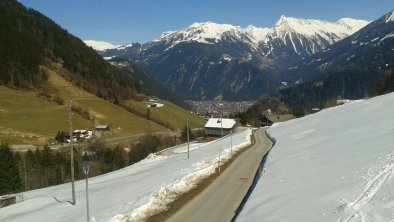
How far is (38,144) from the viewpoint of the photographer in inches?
5846

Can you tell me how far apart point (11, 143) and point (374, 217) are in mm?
141272

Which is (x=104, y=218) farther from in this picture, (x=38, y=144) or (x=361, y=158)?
(x=38, y=144)

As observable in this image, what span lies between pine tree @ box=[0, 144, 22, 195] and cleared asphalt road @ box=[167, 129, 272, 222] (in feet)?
194

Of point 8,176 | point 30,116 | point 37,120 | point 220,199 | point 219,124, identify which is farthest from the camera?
point 30,116

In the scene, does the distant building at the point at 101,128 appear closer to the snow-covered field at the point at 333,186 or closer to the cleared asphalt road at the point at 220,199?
the cleared asphalt road at the point at 220,199

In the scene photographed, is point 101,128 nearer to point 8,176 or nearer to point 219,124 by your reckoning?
point 219,124

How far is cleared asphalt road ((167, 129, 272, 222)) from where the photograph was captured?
2903cm

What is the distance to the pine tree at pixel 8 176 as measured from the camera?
90.2m

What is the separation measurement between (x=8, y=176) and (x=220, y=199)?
234 ft

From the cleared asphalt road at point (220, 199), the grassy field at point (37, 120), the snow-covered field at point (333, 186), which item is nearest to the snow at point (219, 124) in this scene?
the grassy field at point (37, 120)

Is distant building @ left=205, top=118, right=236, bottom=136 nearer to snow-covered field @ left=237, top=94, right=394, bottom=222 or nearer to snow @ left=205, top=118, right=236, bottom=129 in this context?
snow @ left=205, top=118, right=236, bottom=129

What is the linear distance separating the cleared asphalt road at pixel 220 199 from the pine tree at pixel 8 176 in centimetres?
5916


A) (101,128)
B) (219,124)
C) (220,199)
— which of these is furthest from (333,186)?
(101,128)

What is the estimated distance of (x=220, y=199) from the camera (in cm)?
3391
